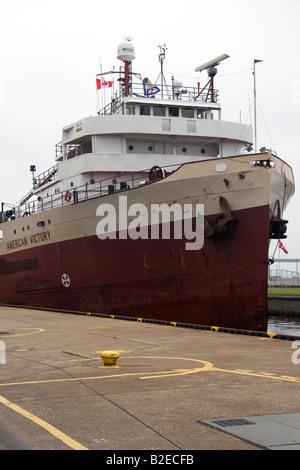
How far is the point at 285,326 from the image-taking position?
29.7 m

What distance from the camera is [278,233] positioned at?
1827 cm

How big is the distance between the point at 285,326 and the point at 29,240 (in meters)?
13.9

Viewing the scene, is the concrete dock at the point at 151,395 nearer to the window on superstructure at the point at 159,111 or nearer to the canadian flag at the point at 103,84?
the window on superstructure at the point at 159,111

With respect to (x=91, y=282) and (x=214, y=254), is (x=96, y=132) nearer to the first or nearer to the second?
(x=91, y=282)

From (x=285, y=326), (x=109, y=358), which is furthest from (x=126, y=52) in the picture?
(x=109, y=358)

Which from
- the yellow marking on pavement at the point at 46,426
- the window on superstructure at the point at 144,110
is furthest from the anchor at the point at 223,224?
the yellow marking on pavement at the point at 46,426

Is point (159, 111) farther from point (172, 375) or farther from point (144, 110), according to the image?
point (172, 375)

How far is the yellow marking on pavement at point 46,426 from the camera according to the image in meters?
4.75

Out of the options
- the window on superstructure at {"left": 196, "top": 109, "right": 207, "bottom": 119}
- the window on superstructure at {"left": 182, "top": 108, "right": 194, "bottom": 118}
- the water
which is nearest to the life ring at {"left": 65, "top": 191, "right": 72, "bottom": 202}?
the window on superstructure at {"left": 182, "top": 108, "right": 194, "bottom": 118}

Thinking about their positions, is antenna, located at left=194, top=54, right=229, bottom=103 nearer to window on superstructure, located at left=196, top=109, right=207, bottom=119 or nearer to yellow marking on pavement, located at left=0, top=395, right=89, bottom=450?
window on superstructure, located at left=196, top=109, right=207, bottom=119

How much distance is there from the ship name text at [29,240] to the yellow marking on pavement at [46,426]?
18.0 meters

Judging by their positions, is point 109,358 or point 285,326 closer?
point 109,358

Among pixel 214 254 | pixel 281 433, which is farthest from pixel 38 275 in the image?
pixel 281 433
